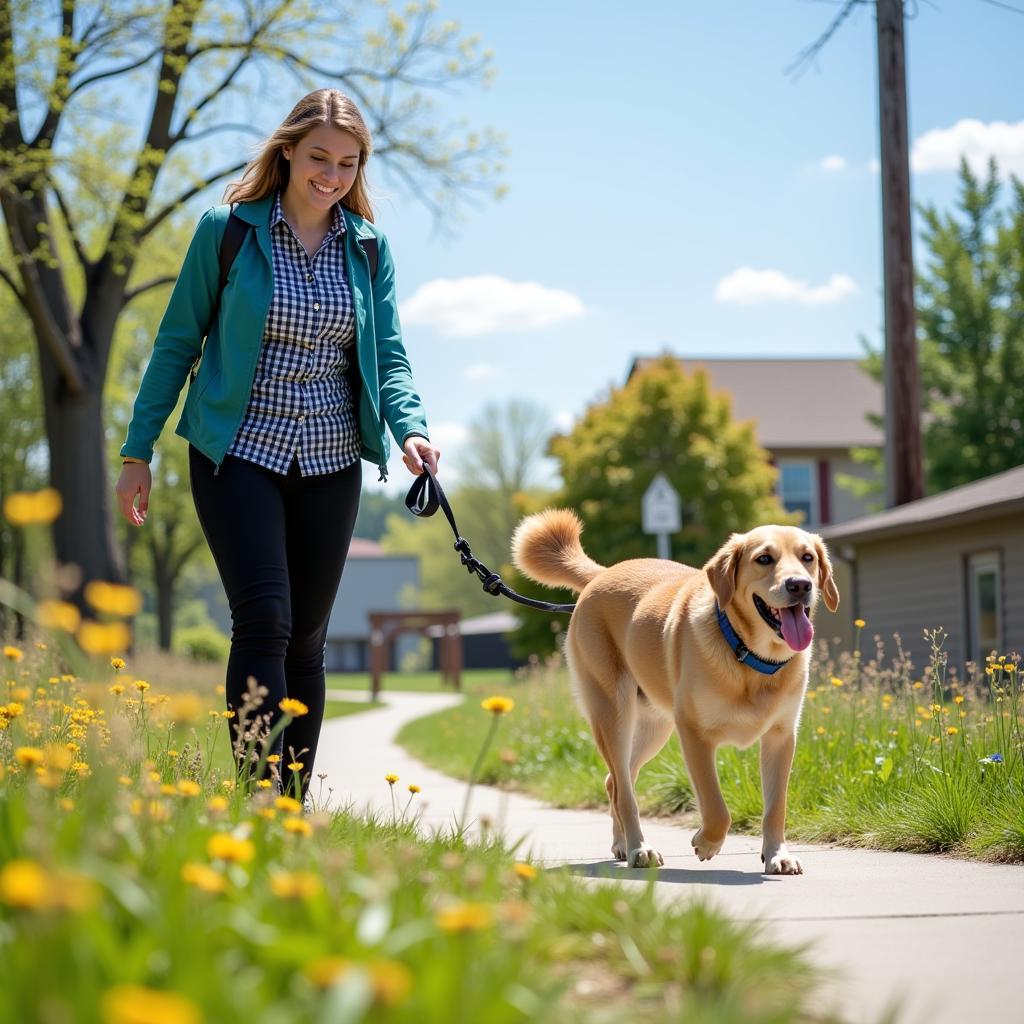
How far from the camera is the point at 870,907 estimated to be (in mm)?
3383

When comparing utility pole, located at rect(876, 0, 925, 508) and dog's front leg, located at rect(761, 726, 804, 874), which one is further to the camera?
utility pole, located at rect(876, 0, 925, 508)

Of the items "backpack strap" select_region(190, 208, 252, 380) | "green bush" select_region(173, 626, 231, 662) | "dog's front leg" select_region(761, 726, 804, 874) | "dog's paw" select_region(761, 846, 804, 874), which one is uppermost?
"backpack strap" select_region(190, 208, 252, 380)

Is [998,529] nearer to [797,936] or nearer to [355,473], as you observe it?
[355,473]

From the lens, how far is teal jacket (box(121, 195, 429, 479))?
430 centimetres

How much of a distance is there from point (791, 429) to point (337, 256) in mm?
31479

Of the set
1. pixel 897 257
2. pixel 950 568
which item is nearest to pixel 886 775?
pixel 897 257

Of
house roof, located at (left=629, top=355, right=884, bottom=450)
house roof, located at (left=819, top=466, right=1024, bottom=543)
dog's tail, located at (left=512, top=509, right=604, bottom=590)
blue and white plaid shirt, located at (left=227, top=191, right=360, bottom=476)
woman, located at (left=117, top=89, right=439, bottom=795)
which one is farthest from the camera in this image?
house roof, located at (left=629, top=355, right=884, bottom=450)

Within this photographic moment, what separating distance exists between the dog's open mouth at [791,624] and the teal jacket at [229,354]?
1415 mm

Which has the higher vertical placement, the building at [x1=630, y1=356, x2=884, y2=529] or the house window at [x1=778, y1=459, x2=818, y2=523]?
the building at [x1=630, y1=356, x2=884, y2=529]

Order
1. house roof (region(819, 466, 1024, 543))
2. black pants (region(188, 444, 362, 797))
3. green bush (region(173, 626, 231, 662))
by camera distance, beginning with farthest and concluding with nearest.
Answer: green bush (region(173, 626, 231, 662)), house roof (region(819, 466, 1024, 543)), black pants (region(188, 444, 362, 797))

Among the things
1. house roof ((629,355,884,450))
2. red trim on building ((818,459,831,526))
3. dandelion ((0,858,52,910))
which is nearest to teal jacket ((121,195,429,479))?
dandelion ((0,858,52,910))

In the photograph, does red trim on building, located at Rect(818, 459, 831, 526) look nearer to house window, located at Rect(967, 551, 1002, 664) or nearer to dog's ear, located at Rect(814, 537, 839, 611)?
house window, located at Rect(967, 551, 1002, 664)

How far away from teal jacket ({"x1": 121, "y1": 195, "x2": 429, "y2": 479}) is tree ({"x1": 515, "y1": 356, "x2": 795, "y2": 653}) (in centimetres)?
1920

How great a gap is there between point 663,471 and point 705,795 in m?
20.4
